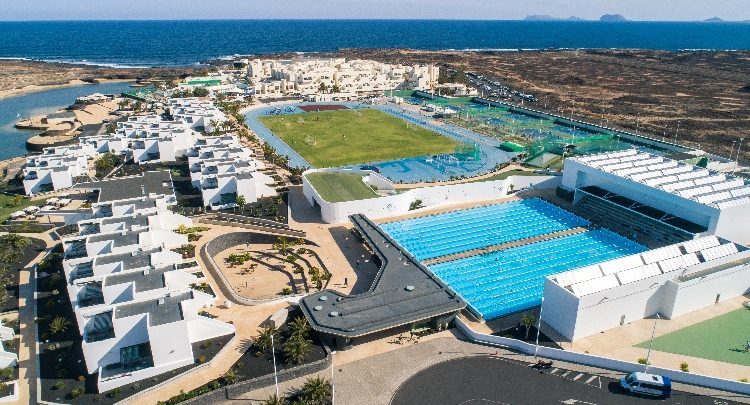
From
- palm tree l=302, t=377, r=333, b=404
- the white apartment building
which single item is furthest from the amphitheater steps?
the white apartment building

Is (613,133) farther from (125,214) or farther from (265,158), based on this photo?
(125,214)

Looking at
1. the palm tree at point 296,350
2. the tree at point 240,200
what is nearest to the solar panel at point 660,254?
the palm tree at point 296,350

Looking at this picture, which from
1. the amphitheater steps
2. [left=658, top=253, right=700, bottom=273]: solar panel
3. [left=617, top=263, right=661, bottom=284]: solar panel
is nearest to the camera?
[left=617, top=263, right=661, bottom=284]: solar panel

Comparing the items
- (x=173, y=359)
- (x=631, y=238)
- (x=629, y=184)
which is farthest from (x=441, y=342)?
(x=629, y=184)

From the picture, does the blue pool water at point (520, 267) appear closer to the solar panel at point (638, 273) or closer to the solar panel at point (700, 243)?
the solar panel at point (700, 243)

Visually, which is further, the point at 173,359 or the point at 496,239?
the point at 496,239

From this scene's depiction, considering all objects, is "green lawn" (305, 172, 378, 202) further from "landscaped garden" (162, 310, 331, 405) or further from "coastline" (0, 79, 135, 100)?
"coastline" (0, 79, 135, 100)
